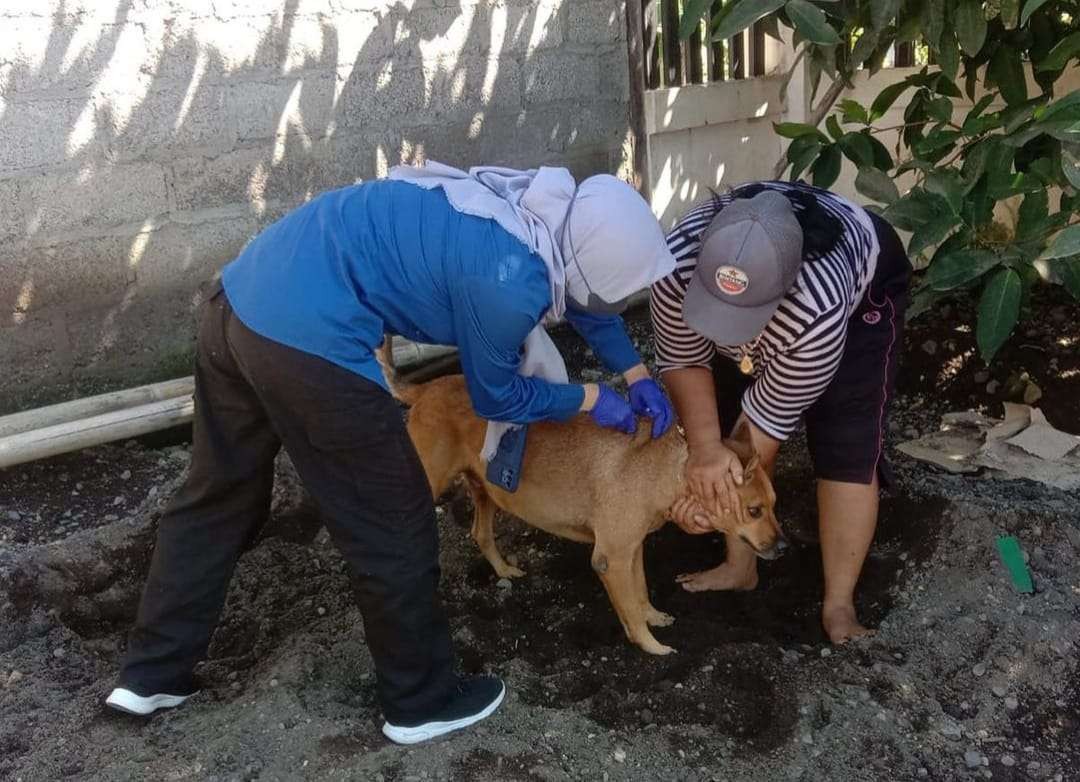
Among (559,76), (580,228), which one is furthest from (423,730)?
(559,76)

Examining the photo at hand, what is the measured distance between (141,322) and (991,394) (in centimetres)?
428

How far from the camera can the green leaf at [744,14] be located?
4.04m

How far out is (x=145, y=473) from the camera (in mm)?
4656

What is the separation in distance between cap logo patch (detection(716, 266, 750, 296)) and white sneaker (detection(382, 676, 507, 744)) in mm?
1490

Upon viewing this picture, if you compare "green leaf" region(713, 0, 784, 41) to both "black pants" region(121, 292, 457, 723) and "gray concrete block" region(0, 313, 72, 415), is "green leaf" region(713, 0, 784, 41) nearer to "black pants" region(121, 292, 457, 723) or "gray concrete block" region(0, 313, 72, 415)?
"black pants" region(121, 292, 457, 723)

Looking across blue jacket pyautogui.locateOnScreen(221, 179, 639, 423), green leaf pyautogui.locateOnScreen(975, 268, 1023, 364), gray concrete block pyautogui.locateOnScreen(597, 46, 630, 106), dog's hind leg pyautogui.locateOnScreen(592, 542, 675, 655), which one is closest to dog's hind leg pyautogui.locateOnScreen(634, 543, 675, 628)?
dog's hind leg pyautogui.locateOnScreen(592, 542, 675, 655)

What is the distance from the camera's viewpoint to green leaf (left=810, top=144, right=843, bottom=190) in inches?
191

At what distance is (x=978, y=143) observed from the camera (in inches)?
171

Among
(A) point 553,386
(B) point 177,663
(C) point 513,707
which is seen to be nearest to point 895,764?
(C) point 513,707

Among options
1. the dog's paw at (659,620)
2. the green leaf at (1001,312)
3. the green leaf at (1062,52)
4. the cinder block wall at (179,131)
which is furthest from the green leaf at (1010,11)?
the dog's paw at (659,620)

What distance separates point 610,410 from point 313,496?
101 centimetres

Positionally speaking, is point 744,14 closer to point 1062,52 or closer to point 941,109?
point 941,109

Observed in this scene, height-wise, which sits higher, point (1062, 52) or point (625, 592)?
point (1062, 52)

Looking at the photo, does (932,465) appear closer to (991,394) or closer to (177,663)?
(991,394)
